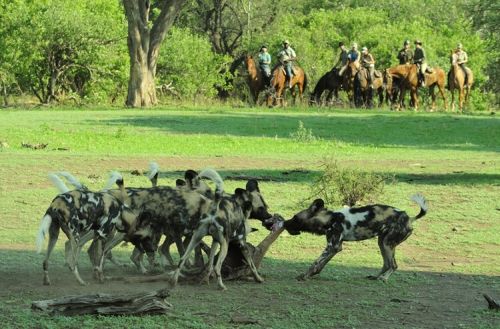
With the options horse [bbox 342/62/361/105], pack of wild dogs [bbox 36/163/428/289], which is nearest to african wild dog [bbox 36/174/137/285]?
pack of wild dogs [bbox 36/163/428/289]

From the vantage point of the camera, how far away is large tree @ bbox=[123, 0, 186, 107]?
40.0m

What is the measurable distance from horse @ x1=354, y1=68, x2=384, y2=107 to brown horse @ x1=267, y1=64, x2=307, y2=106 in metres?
2.43

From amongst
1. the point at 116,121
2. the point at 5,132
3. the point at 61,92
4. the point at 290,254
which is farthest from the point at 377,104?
the point at 290,254

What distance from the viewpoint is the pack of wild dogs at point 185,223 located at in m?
8.89

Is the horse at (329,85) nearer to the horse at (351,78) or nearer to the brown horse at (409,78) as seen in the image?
the horse at (351,78)

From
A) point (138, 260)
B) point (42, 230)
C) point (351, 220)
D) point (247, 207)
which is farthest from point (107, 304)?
point (351, 220)

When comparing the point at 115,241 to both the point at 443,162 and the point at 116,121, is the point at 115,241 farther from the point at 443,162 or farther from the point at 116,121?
the point at 116,121

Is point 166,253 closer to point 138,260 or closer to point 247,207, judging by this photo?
point 138,260

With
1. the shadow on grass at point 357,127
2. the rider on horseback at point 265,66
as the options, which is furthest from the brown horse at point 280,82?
the shadow on grass at point 357,127

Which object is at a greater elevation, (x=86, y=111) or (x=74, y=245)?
(x=74, y=245)

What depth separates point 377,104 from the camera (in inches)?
1773

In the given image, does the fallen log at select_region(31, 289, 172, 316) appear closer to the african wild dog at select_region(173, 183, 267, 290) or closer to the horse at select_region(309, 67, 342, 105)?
the african wild dog at select_region(173, 183, 267, 290)

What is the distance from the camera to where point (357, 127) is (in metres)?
29.5

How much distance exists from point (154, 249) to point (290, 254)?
190cm
